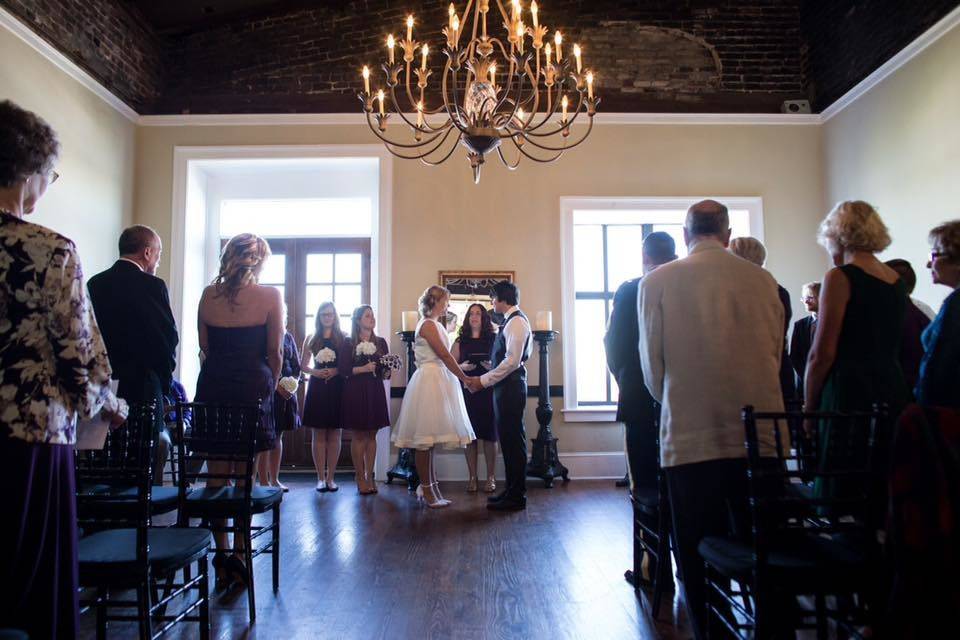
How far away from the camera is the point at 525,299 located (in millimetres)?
5930

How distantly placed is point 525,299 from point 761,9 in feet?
12.2

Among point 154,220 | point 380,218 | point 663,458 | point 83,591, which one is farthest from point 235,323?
point 154,220

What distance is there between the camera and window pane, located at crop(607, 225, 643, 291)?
22.5 feet

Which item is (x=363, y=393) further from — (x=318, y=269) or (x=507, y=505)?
(x=318, y=269)

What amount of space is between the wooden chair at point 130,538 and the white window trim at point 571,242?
13.2ft

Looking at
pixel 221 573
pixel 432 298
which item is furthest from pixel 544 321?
pixel 221 573

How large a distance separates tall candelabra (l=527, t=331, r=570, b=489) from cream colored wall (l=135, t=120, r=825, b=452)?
287 mm

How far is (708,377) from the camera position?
1962 mm

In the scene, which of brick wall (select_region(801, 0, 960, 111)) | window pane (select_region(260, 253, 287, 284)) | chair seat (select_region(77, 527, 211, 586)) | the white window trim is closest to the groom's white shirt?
the white window trim

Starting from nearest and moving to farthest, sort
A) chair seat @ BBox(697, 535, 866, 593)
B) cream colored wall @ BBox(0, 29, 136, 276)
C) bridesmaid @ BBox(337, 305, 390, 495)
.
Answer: chair seat @ BBox(697, 535, 866, 593) < cream colored wall @ BBox(0, 29, 136, 276) < bridesmaid @ BBox(337, 305, 390, 495)

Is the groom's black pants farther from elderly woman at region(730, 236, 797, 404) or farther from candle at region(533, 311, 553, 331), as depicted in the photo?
elderly woman at region(730, 236, 797, 404)

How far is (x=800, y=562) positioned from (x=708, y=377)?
22.1 inches

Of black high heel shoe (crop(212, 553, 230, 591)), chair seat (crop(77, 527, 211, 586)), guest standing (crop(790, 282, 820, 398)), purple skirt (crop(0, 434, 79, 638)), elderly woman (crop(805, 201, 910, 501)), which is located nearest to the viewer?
purple skirt (crop(0, 434, 79, 638))

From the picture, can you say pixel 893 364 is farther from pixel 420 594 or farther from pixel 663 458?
pixel 420 594
